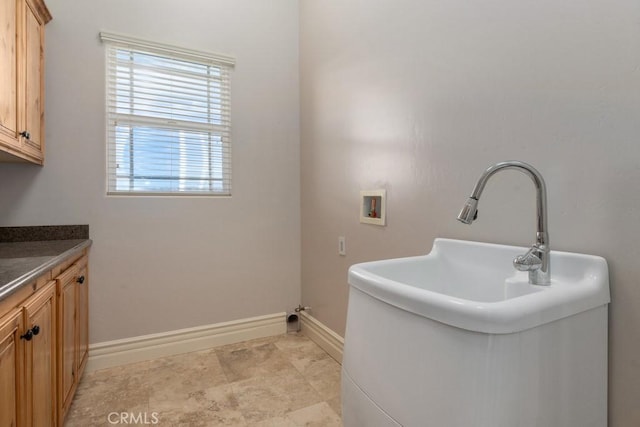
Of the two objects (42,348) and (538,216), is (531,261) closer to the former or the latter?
(538,216)

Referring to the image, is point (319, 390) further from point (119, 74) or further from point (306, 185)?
point (119, 74)

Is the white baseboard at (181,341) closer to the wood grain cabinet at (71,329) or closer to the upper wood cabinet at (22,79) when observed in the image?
the wood grain cabinet at (71,329)

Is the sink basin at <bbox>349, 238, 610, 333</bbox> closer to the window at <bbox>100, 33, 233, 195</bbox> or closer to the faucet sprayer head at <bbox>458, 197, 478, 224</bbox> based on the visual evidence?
the faucet sprayer head at <bbox>458, 197, 478, 224</bbox>

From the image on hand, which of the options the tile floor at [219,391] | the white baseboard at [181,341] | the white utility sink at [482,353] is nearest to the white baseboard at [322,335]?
the tile floor at [219,391]

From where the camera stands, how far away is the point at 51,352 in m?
1.29

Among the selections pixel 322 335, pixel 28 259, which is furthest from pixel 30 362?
pixel 322 335

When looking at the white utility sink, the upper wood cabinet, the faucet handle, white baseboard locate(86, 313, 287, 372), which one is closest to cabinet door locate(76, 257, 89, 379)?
white baseboard locate(86, 313, 287, 372)

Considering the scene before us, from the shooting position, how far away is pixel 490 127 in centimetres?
120

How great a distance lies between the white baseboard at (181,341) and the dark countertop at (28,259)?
74cm

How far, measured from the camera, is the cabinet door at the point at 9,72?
1374 mm

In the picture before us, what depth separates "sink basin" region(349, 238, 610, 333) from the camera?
0.65 metres

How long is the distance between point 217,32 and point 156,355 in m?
2.37

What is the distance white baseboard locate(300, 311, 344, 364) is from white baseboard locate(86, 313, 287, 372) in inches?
7.1

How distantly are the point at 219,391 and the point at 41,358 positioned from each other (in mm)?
935
